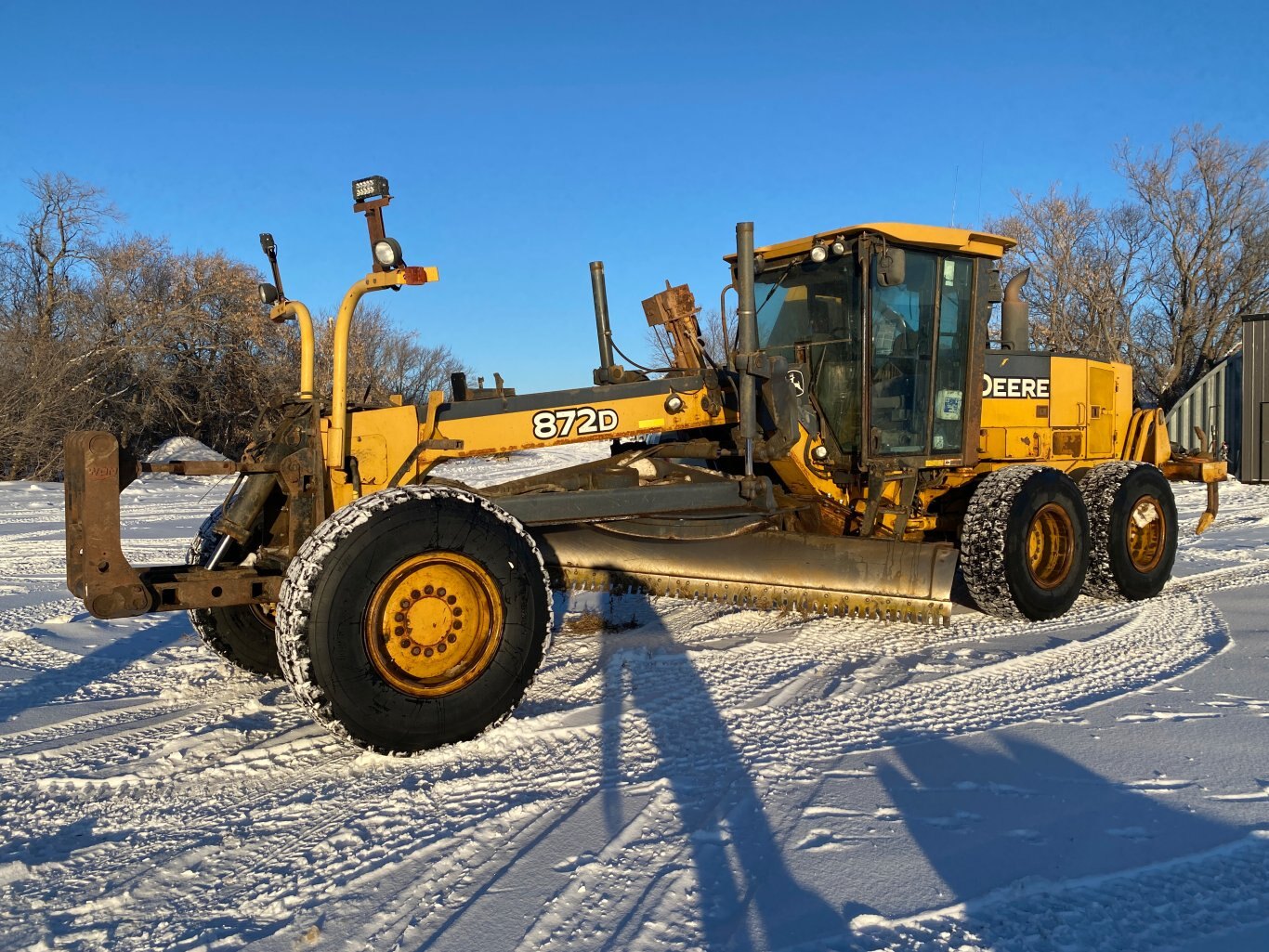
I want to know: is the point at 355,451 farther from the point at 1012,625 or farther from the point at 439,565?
the point at 1012,625

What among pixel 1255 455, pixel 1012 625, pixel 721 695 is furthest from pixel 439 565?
pixel 1255 455

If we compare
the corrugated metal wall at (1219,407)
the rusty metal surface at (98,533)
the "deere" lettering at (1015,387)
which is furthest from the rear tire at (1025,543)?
the corrugated metal wall at (1219,407)

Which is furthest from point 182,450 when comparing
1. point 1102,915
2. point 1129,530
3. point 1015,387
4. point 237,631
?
point 1102,915

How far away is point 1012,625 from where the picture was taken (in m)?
6.42

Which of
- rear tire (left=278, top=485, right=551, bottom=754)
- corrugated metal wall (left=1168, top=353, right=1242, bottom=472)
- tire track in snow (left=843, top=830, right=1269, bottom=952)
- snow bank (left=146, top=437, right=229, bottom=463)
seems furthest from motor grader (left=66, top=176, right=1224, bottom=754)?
snow bank (left=146, top=437, right=229, bottom=463)

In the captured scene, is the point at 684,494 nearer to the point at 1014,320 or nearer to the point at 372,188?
the point at 372,188

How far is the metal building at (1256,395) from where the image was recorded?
19797 millimetres

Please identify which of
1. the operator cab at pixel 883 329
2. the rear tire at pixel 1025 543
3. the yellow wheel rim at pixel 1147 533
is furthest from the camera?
the yellow wheel rim at pixel 1147 533

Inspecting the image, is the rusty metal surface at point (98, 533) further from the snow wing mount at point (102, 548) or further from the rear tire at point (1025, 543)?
the rear tire at point (1025, 543)

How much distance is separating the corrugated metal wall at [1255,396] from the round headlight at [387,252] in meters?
20.6

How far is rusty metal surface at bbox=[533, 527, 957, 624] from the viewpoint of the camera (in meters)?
5.96

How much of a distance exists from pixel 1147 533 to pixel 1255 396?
49.7ft

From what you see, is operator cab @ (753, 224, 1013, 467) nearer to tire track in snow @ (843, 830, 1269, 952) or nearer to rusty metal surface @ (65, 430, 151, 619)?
tire track in snow @ (843, 830, 1269, 952)

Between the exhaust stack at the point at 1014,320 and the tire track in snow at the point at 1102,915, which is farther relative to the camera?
the exhaust stack at the point at 1014,320
